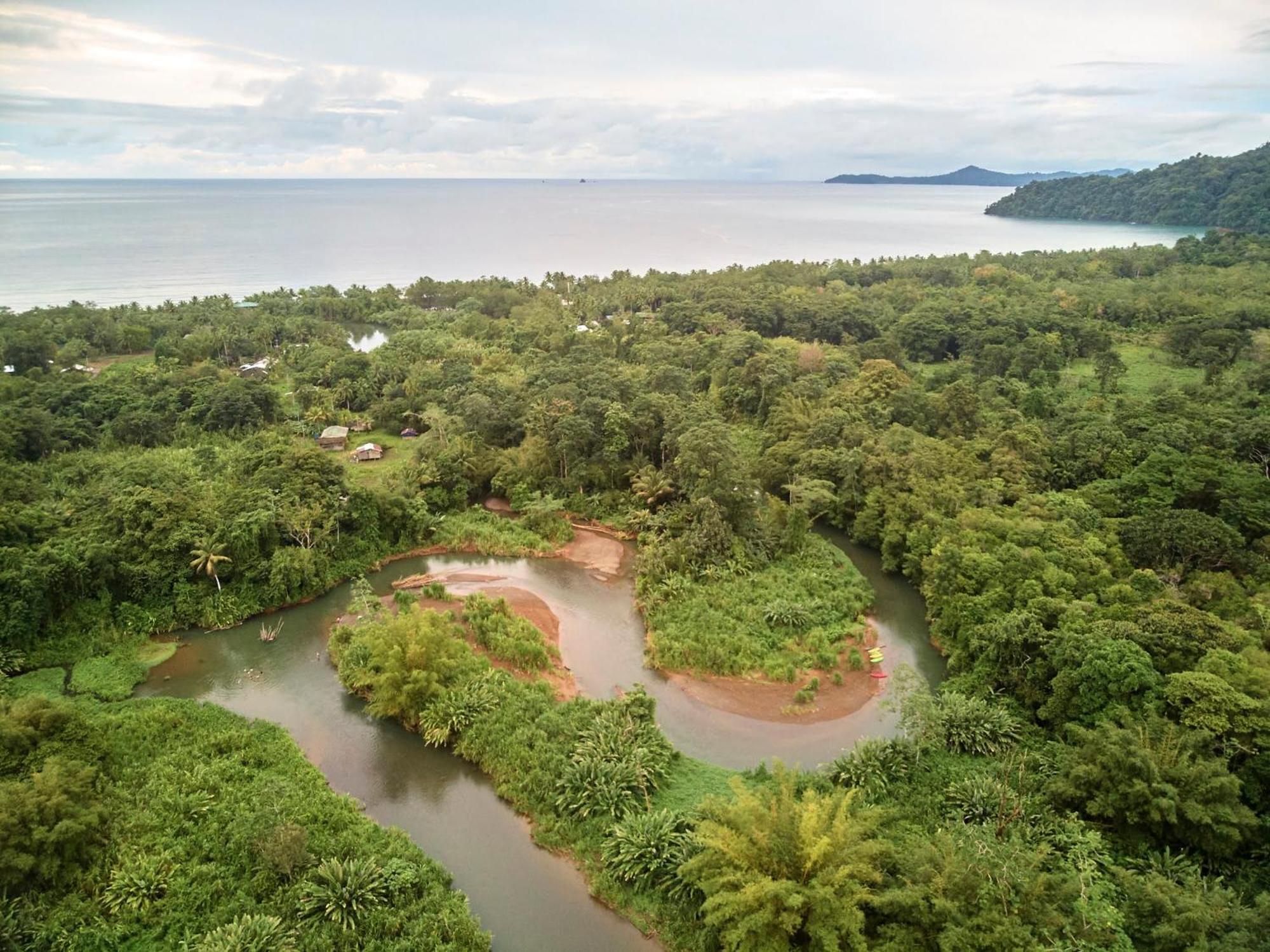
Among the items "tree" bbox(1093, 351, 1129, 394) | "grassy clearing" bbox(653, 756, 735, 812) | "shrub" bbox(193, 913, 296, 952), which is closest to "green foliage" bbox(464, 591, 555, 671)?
"grassy clearing" bbox(653, 756, 735, 812)

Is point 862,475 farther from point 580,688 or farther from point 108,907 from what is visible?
point 108,907

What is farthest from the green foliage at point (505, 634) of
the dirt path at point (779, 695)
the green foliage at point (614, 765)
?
the dirt path at point (779, 695)

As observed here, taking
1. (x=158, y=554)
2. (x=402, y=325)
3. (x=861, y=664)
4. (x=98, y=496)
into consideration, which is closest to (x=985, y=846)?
(x=861, y=664)

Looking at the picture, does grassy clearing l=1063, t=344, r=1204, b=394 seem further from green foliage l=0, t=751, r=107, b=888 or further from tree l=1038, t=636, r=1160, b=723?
green foliage l=0, t=751, r=107, b=888

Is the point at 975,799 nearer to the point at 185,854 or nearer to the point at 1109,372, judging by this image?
the point at 185,854

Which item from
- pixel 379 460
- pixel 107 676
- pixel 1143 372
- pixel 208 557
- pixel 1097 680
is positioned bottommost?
pixel 107 676

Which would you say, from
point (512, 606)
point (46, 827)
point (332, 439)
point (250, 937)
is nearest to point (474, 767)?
point (250, 937)

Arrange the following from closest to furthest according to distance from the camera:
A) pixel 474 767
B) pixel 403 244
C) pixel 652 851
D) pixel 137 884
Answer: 1. pixel 137 884
2. pixel 652 851
3. pixel 474 767
4. pixel 403 244
